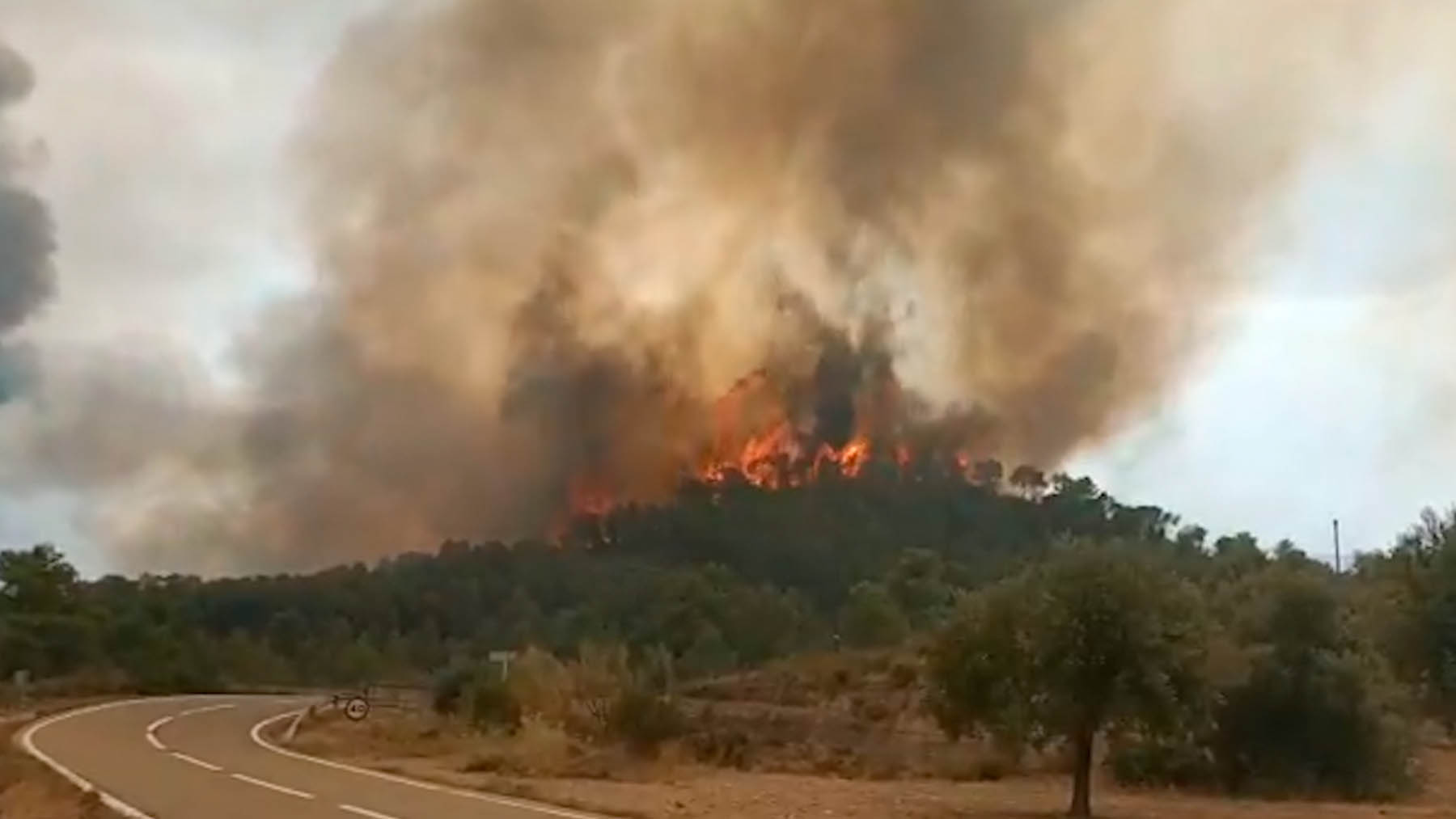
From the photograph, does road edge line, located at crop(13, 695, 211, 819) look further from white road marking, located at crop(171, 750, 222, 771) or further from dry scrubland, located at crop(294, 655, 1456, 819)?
dry scrubland, located at crop(294, 655, 1456, 819)

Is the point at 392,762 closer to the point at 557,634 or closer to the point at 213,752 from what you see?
the point at 213,752

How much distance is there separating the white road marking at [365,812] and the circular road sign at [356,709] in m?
24.1

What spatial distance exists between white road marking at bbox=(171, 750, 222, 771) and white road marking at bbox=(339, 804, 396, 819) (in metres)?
7.56

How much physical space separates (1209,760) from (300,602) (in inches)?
4084

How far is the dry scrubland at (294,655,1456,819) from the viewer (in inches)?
858

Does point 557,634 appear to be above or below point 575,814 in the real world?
above

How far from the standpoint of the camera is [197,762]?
2858 cm

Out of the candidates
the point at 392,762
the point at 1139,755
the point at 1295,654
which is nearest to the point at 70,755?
the point at 392,762

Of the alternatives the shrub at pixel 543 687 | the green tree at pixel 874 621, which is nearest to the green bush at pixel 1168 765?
the shrub at pixel 543 687

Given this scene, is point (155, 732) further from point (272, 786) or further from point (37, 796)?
point (272, 786)

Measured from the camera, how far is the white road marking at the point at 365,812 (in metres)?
18.8

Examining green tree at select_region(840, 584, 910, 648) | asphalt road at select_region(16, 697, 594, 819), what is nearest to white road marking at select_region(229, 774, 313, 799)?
asphalt road at select_region(16, 697, 594, 819)

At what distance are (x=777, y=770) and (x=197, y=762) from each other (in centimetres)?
1074

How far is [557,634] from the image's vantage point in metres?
94.5
